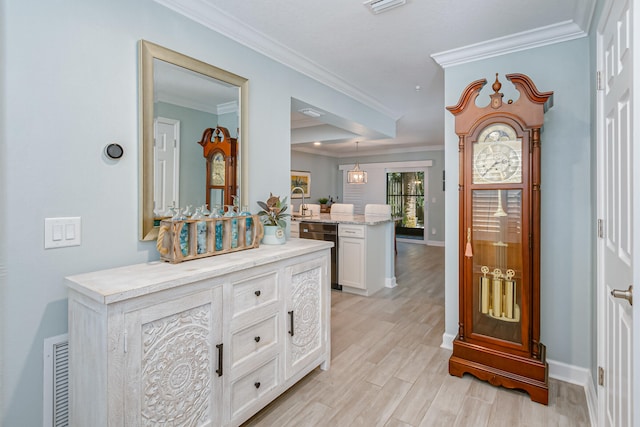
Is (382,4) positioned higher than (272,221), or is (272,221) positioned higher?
(382,4)

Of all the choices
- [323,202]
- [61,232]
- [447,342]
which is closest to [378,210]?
[323,202]

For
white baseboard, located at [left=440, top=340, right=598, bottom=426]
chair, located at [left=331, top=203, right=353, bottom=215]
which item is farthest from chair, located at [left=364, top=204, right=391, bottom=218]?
white baseboard, located at [left=440, top=340, right=598, bottom=426]

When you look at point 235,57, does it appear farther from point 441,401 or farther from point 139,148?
point 441,401

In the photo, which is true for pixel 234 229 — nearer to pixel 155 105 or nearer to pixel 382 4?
pixel 155 105

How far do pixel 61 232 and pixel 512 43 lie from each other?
10.1 feet

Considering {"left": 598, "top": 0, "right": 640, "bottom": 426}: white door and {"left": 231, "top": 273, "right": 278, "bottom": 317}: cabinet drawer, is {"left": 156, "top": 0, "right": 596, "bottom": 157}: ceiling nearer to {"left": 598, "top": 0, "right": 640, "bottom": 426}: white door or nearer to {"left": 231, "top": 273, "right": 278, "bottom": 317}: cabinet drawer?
{"left": 598, "top": 0, "right": 640, "bottom": 426}: white door

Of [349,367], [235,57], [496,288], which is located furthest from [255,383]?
[235,57]

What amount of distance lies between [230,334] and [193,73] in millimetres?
1542

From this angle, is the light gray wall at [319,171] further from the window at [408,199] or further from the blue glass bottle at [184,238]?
the blue glass bottle at [184,238]

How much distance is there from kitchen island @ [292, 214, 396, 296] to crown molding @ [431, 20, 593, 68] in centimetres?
217

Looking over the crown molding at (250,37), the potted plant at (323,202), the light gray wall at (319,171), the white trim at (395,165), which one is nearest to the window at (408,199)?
the white trim at (395,165)

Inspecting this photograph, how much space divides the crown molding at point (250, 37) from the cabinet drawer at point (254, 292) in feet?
5.27

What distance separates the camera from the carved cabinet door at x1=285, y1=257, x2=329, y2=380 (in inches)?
83.3

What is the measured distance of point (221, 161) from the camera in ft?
7.44
